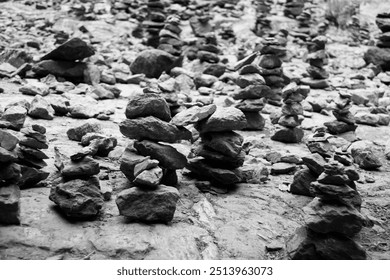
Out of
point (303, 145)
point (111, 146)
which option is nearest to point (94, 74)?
point (111, 146)

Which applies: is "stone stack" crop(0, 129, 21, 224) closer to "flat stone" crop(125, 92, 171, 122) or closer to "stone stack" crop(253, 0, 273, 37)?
"flat stone" crop(125, 92, 171, 122)

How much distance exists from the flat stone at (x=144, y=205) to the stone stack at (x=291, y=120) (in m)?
3.94

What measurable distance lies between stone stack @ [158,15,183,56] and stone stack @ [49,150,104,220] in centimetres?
947

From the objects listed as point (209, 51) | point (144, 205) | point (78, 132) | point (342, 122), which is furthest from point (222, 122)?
point (209, 51)

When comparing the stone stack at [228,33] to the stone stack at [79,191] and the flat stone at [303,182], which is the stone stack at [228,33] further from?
the stone stack at [79,191]

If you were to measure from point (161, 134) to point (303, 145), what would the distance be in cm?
361

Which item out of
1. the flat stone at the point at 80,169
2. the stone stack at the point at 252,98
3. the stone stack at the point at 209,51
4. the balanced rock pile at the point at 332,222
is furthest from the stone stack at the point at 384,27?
the flat stone at the point at 80,169

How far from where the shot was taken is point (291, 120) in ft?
25.7

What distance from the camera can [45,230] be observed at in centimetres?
411

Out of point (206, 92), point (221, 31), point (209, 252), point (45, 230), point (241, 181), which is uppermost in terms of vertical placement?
point (45, 230)

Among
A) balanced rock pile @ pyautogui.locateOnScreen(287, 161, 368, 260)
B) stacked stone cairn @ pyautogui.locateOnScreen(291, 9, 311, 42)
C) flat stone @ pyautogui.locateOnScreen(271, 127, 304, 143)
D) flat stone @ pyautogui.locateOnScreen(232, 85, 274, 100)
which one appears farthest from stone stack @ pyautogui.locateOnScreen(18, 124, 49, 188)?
stacked stone cairn @ pyautogui.locateOnScreen(291, 9, 311, 42)

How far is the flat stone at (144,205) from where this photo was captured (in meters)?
4.37

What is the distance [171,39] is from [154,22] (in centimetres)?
205

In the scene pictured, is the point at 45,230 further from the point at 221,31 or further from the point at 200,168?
the point at 221,31
